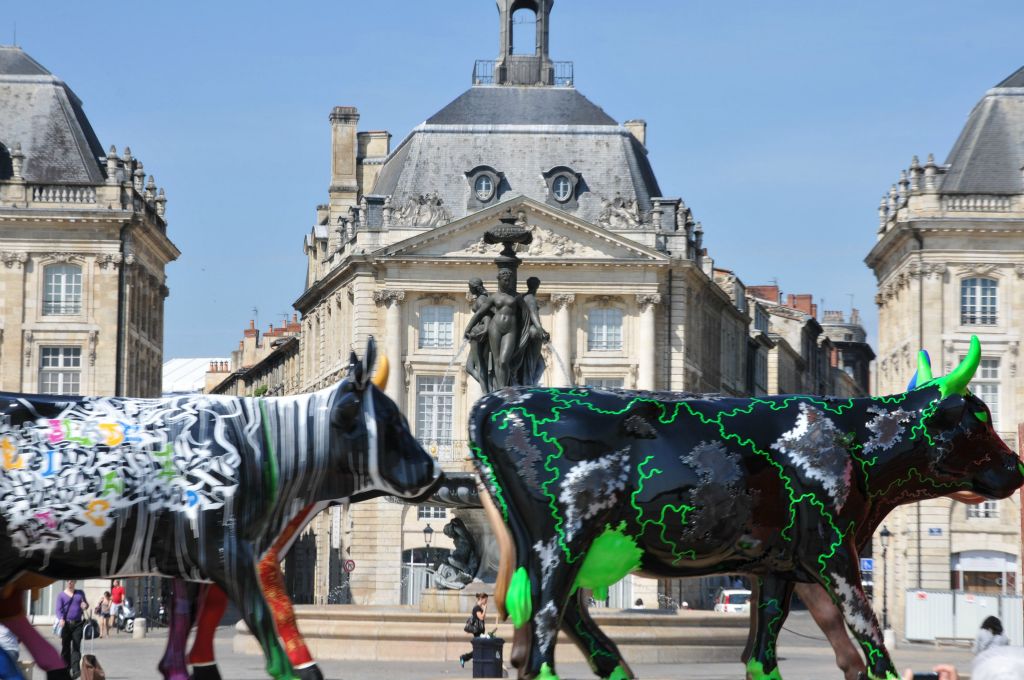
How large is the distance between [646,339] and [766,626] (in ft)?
186

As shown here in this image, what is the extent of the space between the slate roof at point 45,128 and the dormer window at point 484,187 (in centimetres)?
1316

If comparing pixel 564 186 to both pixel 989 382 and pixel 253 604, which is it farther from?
pixel 253 604

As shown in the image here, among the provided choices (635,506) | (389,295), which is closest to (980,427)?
(635,506)

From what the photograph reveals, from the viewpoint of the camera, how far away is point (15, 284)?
214ft

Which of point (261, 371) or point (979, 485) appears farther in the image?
point (261, 371)

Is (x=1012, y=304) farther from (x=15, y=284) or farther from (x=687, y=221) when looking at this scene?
(x=15, y=284)

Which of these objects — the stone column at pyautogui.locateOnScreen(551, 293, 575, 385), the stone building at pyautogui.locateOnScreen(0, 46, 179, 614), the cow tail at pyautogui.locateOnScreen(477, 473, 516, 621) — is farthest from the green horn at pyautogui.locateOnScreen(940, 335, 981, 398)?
the stone column at pyautogui.locateOnScreen(551, 293, 575, 385)

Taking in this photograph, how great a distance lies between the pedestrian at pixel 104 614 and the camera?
46.4 metres

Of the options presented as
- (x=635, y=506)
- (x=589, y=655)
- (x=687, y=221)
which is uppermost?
(x=687, y=221)

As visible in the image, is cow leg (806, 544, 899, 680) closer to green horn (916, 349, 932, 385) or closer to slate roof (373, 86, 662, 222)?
green horn (916, 349, 932, 385)

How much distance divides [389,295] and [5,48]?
1523 cm

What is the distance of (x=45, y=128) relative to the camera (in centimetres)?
6694

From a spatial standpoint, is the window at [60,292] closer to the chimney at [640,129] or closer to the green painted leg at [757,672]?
the chimney at [640,129]

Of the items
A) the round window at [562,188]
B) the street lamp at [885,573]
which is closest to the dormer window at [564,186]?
the round window at [562,188]
